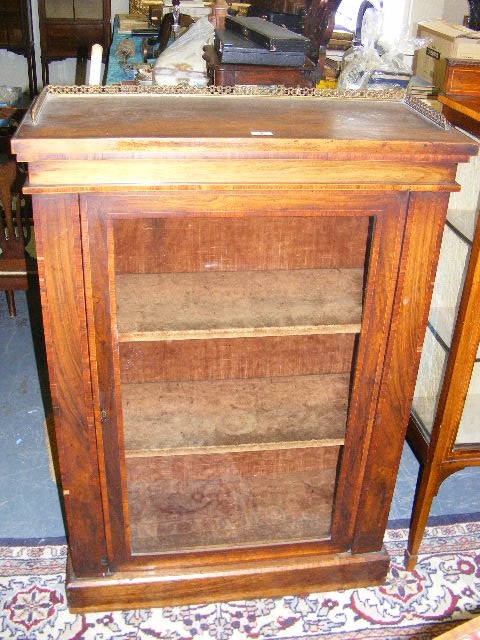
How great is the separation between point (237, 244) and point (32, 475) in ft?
4.06

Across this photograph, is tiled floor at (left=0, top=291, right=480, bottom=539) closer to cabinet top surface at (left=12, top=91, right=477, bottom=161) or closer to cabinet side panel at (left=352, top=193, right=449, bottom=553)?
cabinet side panel at (left=352, top=193, right=449, bottom=553)

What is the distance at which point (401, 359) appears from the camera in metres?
1.59

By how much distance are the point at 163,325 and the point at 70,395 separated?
263mm

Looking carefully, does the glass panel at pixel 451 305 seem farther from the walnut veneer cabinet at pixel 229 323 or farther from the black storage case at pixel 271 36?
the black storage case at pixel 271 36

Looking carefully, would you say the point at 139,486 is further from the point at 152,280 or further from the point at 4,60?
the point at 4,60

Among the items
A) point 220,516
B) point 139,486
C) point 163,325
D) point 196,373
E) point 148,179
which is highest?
point 148,179

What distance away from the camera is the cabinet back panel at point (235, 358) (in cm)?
172

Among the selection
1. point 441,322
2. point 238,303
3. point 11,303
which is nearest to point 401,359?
point 238,303

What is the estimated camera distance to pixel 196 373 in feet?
5.76

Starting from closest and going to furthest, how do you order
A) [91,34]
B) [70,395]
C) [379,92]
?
[70,395] → [379,92] → [91,34]

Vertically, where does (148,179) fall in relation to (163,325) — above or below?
above

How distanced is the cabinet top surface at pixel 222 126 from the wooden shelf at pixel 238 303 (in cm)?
38

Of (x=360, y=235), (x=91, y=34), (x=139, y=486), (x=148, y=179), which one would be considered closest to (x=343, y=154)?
(x=360, y=235)

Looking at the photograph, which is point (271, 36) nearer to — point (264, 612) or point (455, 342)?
point (455, 342)
